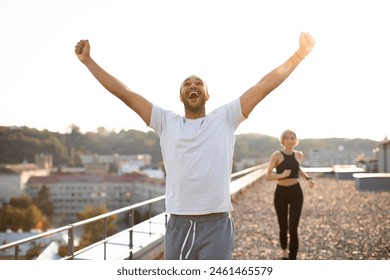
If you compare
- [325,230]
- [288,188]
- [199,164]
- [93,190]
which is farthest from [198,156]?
[93,190]

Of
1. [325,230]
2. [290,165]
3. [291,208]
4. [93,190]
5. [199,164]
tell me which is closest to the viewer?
[199,164]

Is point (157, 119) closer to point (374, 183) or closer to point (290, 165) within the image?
point (290, 165)

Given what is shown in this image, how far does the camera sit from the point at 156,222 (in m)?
5.91

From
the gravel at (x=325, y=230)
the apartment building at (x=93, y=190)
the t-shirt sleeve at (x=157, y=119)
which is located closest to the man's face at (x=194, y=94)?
the t-shirt sleeve at (x=157, y=119)

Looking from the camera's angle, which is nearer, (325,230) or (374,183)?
(325,230)

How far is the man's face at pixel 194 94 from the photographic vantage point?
1.95 metres

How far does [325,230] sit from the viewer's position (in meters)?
7.02

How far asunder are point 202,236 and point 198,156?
331 millimetres

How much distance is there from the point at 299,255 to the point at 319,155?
34.3 meters

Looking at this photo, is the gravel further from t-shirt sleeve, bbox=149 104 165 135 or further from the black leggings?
t-shirt sleeve, bbox=149 104 165 135

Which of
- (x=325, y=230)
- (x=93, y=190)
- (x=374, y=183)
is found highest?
(x=374, y=183)

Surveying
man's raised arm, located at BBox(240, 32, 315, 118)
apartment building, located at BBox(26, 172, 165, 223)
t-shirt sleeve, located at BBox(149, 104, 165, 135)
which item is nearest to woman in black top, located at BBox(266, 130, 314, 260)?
man's raised arm, located at BBox(240, 32, 315, 118)
